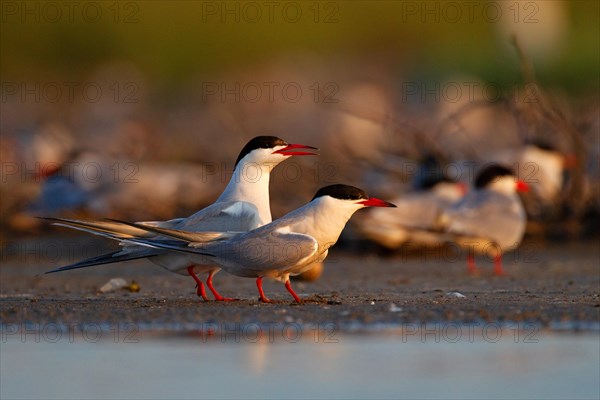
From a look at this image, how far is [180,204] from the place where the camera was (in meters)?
13.1

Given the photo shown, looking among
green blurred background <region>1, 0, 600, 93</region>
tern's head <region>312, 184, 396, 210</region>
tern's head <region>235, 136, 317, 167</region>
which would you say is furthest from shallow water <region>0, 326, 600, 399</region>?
green blurred background <region>1, 0, 600, 93</region>

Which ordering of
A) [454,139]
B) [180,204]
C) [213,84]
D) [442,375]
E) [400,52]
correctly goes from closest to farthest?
[442,375]
[180,204]
[454,139]
[213,84]
[400,52]

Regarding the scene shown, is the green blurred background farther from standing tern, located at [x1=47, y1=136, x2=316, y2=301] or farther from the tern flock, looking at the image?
the tern flock

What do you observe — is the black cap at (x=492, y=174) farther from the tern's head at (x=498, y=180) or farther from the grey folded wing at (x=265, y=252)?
the grey folded wing at (x=265, y=252)

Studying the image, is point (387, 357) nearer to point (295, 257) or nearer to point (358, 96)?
point (295, 257)

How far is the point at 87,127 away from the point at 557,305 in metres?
18.3

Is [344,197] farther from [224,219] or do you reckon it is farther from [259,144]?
[259,144]

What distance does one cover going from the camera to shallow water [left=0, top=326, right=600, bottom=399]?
448cm

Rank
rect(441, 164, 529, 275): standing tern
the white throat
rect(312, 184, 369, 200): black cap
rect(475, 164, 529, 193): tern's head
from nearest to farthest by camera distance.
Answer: rect(312, 184, 369, 200): black cap < the white throat < rect(441, 164, 529, 275): standing tern < rect(475, 164, 529, 193): tern's head

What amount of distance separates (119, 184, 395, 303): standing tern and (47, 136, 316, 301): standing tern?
0.38ft

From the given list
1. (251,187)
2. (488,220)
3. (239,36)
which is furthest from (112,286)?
(239,36)

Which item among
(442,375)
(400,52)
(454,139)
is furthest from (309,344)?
(400,52)

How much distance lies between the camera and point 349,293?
Result: 7598 millimetres

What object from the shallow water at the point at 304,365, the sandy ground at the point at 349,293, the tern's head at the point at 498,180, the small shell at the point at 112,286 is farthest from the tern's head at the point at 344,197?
the tern's head at the point at 498,180
